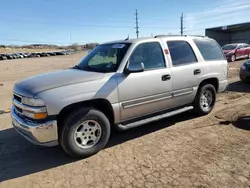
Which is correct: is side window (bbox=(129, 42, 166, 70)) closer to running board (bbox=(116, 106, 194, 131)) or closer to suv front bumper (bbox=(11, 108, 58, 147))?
running board (bbox=(116, 106, 194, 131))

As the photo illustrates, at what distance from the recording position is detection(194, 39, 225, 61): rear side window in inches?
227

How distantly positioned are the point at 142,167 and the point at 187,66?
260cm

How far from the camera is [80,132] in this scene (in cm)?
402

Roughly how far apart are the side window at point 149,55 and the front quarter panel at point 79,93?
27.2 inches

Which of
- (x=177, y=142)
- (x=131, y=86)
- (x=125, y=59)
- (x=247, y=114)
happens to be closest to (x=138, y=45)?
(x=125, y=59)

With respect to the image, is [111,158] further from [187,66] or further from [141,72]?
[187,66]

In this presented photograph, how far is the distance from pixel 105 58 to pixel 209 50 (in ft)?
8.80

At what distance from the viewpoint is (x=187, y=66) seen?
5.30 metres

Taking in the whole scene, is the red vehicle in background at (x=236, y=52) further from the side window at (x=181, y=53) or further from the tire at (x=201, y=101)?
the side window at (x=181, y=53)

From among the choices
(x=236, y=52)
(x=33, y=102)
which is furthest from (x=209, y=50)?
(x=236, y=52)

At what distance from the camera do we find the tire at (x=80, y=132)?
12.5 feet

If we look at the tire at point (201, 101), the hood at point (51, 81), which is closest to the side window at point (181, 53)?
the tire at point (201, 101)

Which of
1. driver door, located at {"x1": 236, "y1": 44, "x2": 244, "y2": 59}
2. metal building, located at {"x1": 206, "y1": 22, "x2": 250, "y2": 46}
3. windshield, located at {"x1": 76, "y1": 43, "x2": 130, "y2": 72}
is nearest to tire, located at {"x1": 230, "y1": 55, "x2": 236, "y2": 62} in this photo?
driver door, located at {"x1": 236, "y1": 44, "x2": 244, "y2": 59}

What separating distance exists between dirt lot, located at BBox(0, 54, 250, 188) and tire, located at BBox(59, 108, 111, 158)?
15cm
